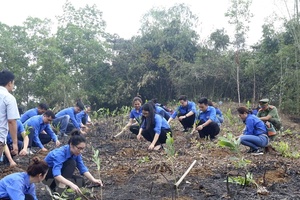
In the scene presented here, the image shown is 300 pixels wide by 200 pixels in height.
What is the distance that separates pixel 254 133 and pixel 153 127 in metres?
1.91

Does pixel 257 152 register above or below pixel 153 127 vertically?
below

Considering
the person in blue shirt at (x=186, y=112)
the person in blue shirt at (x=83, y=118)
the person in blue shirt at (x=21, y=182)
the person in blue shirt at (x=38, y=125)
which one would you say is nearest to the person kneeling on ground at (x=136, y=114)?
the person in blue shirt at (x=186, y=112)

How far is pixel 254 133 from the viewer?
6738 mm

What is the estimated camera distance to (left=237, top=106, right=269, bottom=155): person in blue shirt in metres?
6.55

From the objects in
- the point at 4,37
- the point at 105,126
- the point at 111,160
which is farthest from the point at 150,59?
the point at 111,160

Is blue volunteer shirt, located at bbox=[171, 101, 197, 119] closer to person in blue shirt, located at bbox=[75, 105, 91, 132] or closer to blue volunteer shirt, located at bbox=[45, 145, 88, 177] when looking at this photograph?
person in blue shirt, located at bbox=[75, 105, 91, 132]

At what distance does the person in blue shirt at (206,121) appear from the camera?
26.7ft

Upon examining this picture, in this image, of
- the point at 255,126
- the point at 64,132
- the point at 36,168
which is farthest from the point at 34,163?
the point at 64,132

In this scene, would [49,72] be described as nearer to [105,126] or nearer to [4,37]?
[4,37]

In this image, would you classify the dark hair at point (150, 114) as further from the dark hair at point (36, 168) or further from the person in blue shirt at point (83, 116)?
the dark hair at point (36, 168)

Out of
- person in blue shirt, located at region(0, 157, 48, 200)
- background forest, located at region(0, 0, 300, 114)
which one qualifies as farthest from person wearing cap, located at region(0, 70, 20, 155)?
background forest, located at region(0, 0, 300, 114)

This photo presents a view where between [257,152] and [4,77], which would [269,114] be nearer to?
[257,152]

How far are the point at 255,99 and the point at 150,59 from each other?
6.28m

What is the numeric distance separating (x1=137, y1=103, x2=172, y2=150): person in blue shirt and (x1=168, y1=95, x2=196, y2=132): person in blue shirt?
151 centimetres
